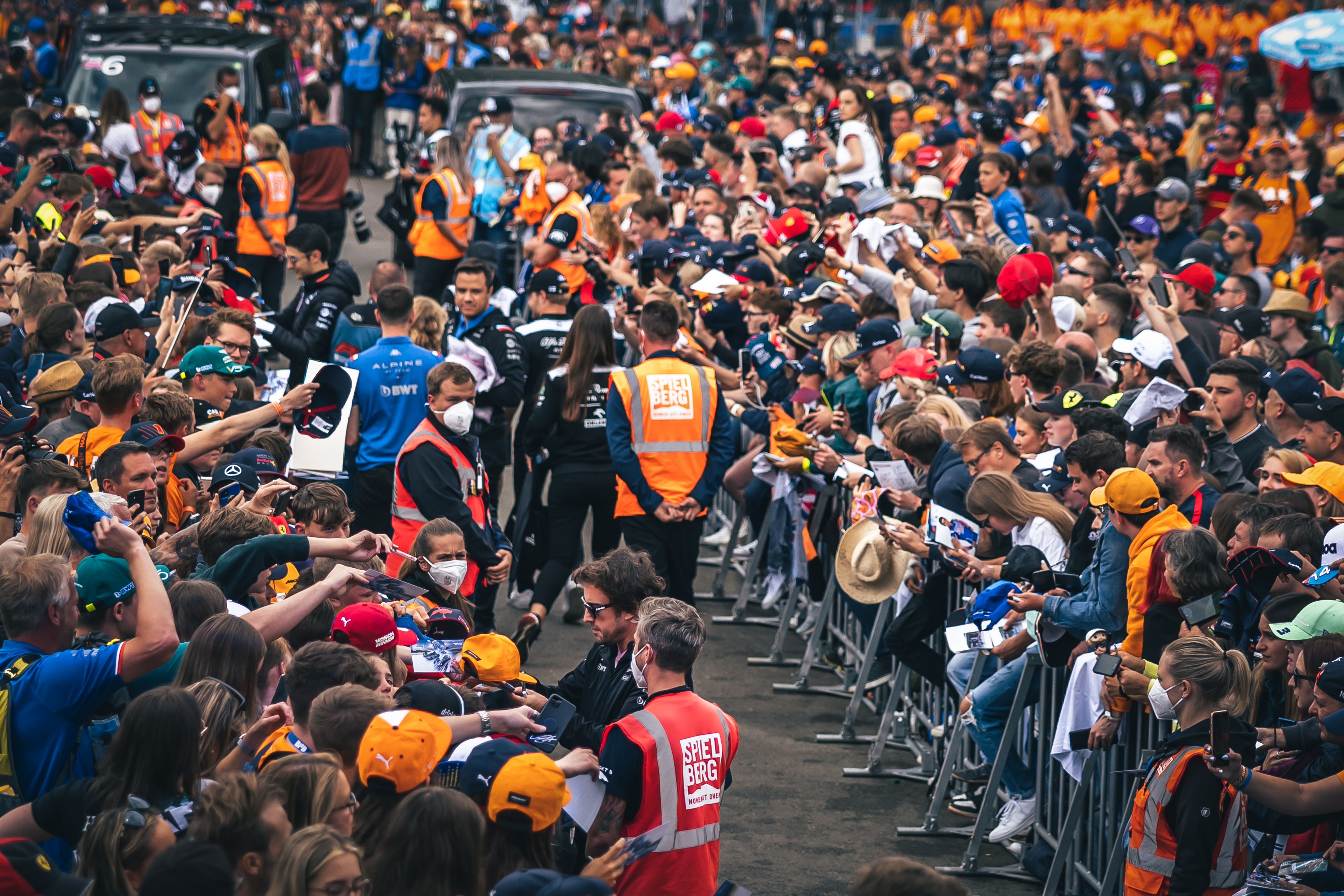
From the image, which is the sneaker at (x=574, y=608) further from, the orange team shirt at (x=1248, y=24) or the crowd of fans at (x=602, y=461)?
the orange team shirt at (x=1248, y=24)

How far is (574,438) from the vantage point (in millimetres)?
8203

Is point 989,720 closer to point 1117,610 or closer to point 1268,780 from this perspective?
point 1117,610

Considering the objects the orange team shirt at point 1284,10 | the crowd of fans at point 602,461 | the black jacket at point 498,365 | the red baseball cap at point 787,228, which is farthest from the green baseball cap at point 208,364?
the orange team shirt at point 1284,10

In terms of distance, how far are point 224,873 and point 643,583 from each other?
2221mm

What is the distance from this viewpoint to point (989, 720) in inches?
243

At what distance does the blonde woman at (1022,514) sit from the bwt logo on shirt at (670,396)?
6.14ft

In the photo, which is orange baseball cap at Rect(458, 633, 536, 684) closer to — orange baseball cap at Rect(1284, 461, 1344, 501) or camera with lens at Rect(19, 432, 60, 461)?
camera with lens at Rect(19, 432, 60, 461)

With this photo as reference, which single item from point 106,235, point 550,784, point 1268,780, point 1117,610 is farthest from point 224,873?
point 106,235

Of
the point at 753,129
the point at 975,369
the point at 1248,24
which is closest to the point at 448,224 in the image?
the point at 753,129

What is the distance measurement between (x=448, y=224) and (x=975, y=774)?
7602 mm

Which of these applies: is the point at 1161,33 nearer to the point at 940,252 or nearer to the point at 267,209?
the point at 940,252

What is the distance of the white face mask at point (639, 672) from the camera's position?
450 centimetres

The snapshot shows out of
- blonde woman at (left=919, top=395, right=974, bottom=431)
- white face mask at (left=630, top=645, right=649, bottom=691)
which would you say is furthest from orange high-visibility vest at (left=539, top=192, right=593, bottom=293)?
white face mask at (left=630, top=645, right=649, bottom=691)

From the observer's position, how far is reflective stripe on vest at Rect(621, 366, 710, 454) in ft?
24.8
